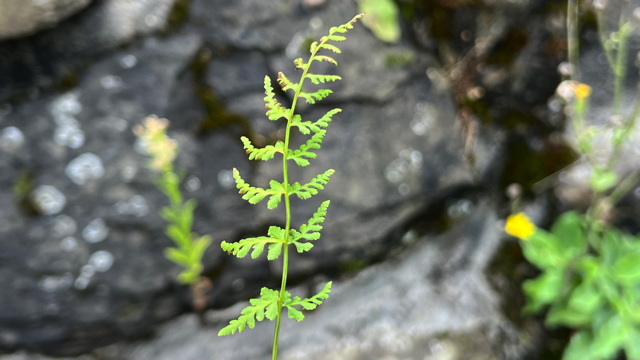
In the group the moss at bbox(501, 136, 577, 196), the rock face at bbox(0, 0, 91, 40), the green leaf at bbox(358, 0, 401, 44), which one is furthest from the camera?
the moss at bbox(501, 136, 577, 196)

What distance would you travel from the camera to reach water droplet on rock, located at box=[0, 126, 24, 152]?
5.39ft

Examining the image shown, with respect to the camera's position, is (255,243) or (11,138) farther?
(11,138)

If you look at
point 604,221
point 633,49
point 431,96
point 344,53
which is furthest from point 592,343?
point 344,53

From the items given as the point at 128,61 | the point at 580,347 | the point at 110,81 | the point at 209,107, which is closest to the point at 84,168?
the point at 110,81

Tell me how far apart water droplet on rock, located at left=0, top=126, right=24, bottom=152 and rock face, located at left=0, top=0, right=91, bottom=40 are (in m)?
0.40

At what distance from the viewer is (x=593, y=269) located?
1657mm

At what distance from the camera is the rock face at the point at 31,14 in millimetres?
1424

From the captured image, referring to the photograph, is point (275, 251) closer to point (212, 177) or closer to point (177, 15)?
point (212, 177)

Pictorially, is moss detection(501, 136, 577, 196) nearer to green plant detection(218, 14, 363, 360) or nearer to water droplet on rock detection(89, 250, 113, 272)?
green plant detection(218, 14, 363, 360)

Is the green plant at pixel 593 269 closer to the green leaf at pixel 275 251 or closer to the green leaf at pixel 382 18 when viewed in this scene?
the green leaf at pixel 382 18

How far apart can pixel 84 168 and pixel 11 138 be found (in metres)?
0.32

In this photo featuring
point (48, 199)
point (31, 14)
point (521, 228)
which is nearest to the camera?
point (31, 14)

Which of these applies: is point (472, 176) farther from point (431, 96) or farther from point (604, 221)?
point (604, 221)

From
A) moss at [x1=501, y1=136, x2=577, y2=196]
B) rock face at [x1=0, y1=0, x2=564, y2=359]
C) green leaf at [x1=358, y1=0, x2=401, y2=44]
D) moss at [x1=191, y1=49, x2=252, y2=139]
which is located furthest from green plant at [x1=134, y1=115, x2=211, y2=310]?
moss at [x1=501, y1=136, x2=577, y2=196]
